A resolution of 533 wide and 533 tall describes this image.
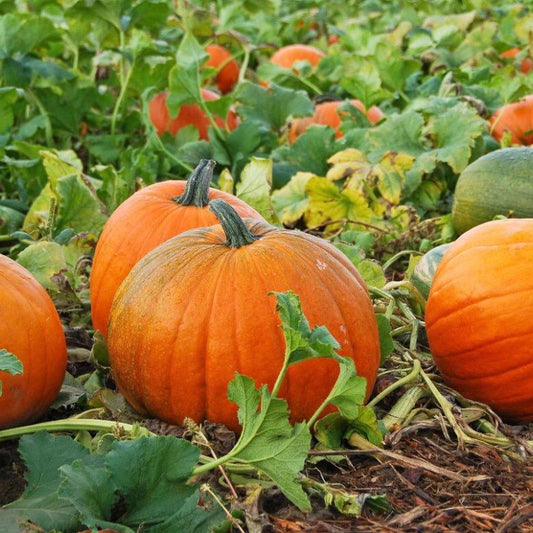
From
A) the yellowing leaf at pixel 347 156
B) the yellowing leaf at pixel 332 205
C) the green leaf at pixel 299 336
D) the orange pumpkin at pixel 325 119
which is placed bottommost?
the orange pumpkin at pixel 325 119

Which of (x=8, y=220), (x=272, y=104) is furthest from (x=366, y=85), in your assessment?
(x=8, y=220)

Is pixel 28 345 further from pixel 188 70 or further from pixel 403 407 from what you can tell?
pixel 188 70

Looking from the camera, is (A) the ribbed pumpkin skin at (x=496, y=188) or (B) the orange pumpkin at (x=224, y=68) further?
(B) the orange pumpkin at (x=224, y=68)

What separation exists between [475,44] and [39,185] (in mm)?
3649

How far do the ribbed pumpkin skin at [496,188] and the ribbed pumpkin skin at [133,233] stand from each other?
49.9 inches

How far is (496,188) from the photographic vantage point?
3842 mm

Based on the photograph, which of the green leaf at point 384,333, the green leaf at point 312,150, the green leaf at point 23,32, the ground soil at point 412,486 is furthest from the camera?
the green leaf at point 23,32

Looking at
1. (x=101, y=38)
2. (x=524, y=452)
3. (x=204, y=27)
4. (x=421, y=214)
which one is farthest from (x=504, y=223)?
(x=204, y=27)

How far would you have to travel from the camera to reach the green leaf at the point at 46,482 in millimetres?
2020

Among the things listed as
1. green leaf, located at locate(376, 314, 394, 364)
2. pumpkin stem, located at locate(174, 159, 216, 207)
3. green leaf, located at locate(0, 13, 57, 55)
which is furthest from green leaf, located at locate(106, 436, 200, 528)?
green leaf, located at locate(0, 13, 57, 55)

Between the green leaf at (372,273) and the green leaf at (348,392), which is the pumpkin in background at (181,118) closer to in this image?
the green leaf at (372,273)

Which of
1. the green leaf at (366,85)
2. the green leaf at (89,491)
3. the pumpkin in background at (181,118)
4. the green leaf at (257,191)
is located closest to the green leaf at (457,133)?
the green leaf at (366,85)

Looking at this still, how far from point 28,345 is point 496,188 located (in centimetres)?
212

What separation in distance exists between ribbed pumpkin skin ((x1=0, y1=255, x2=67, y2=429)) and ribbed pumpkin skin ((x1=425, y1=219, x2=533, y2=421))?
1083 millimetres
